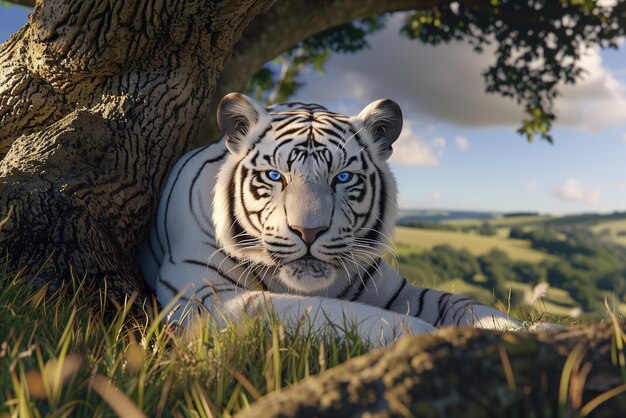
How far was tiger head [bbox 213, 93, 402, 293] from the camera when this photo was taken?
317cm

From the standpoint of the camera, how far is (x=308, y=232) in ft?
10.2

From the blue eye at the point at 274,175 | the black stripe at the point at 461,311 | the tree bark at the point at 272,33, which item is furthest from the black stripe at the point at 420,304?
the tree bark at the point at 272,33

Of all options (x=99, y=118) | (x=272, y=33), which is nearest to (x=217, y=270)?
(x=99, y=118)

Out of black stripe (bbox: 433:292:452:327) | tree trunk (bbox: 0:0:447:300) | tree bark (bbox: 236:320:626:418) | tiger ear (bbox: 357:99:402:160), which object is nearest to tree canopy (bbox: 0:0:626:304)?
tree trunk (bbox: 0:0:447:300)

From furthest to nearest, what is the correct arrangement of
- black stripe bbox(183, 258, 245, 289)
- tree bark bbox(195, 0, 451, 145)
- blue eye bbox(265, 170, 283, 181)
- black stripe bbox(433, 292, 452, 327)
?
tree bark bbox(195, 0, 451, 145) → black stripe bbox(433, 292, 452, 327) → black stripe bbox(183, 258, 245, 289) → blue eye bbox(265, 170, 283, 181)

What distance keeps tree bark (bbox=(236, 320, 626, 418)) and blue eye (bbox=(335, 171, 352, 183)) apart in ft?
6.20

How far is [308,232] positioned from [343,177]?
0.46m

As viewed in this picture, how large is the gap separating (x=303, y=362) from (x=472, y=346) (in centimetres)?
83

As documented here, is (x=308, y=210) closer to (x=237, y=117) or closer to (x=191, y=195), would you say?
(x=237, y=117)

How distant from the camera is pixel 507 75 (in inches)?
418

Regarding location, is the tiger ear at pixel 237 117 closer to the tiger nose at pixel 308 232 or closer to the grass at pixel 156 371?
the tiger nose at pixel 308 232

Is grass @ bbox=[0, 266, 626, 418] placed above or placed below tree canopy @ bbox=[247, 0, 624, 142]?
below

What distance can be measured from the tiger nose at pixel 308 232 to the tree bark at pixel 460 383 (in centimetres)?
157

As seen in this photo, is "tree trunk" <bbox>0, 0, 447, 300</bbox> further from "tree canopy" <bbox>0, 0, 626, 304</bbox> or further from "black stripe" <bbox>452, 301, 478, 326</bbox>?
"black stripe" <bbox>452, 301, 478, 326</bbox>
